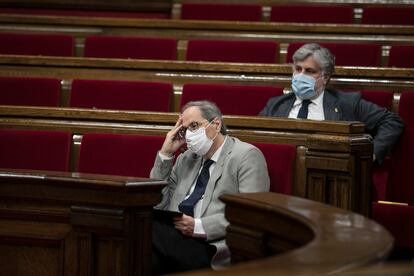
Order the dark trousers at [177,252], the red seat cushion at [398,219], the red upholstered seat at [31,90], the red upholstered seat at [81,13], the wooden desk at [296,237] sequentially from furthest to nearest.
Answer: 1. the red upholstered seat at [81,13]
2. the red upholstered seat at [31,90]
3. the red seat cushion at [398,219]
4. the dark trousers at [177,252]
5. the wooden desk at [296,237]

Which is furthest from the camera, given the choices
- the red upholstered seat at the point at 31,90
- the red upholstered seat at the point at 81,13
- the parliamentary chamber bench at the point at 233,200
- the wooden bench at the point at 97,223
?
the red upholstered seat at the point at 81,13

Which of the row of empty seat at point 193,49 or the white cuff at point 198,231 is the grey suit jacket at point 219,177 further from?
the row of empty seat at point 193,49

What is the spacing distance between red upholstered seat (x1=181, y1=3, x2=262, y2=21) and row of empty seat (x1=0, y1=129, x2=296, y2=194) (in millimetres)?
659

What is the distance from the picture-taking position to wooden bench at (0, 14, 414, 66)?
1.49m

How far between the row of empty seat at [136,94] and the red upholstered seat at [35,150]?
17cm

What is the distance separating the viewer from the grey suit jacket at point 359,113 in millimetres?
1131

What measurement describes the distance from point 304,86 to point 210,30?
0.42m

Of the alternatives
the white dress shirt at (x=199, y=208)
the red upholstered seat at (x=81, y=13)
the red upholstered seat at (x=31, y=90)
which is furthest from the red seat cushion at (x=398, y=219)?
the red upholstered seat at (x=81, y=13)

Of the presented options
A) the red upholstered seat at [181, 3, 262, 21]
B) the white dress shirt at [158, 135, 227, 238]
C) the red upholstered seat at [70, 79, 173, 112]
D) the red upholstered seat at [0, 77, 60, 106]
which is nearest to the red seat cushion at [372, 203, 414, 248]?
the white dress shirt at [158, 135, 227, 238]

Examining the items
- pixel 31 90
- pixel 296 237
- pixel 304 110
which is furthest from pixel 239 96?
pixel 296 237

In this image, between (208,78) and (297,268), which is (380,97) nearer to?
(208,78)

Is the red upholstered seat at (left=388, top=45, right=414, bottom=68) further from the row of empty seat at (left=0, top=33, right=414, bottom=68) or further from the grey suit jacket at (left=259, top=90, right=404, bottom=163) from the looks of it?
the grey suit jacket at (left=259, top=90, right=404, bottom=163)

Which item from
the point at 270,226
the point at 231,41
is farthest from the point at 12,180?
the point at 231,41

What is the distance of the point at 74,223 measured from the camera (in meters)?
0.86
